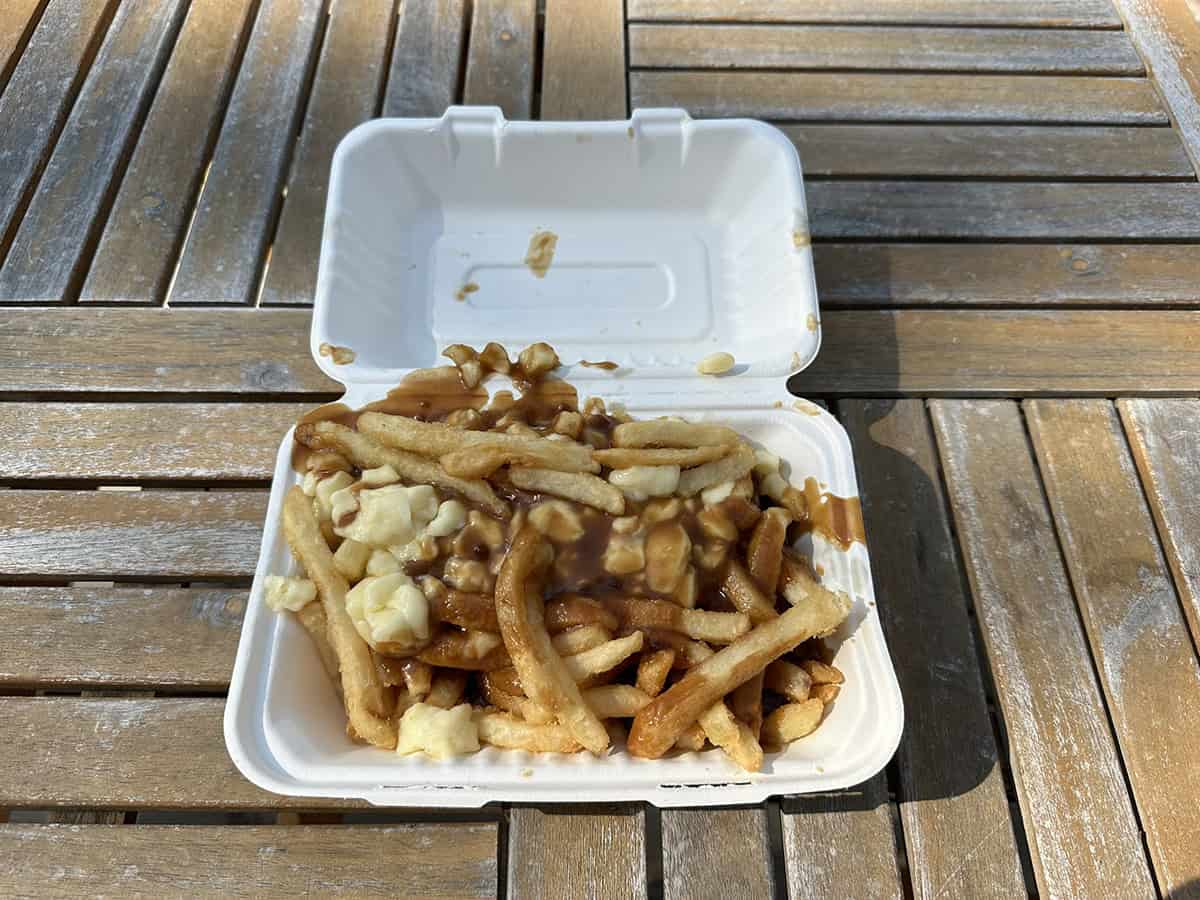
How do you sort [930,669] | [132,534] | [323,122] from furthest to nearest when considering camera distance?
[323,122]
[132,534]
[930,669]

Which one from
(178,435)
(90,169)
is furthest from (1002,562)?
(90,169)

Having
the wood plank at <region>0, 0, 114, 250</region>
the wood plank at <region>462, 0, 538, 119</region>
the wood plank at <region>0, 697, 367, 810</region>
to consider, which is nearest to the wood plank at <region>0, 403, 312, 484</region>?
the wood plank at <region>0, 697, 367, 810</region>

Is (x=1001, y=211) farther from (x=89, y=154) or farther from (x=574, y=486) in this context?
(x=89, y=154)

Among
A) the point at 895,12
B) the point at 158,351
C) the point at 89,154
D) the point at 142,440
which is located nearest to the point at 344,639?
the point at 142,440

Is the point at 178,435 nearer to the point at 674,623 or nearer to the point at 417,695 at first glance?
the point at 417,695

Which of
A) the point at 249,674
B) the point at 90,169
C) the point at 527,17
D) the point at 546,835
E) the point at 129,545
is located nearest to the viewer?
the point at 249,674

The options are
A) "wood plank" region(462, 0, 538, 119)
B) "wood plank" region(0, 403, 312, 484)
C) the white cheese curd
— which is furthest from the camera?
"wood plank" region(462, 0, 538, 119)

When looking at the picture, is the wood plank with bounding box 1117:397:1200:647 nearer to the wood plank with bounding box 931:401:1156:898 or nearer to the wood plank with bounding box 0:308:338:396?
the wood plank with bounding box 931:401:1156:898
